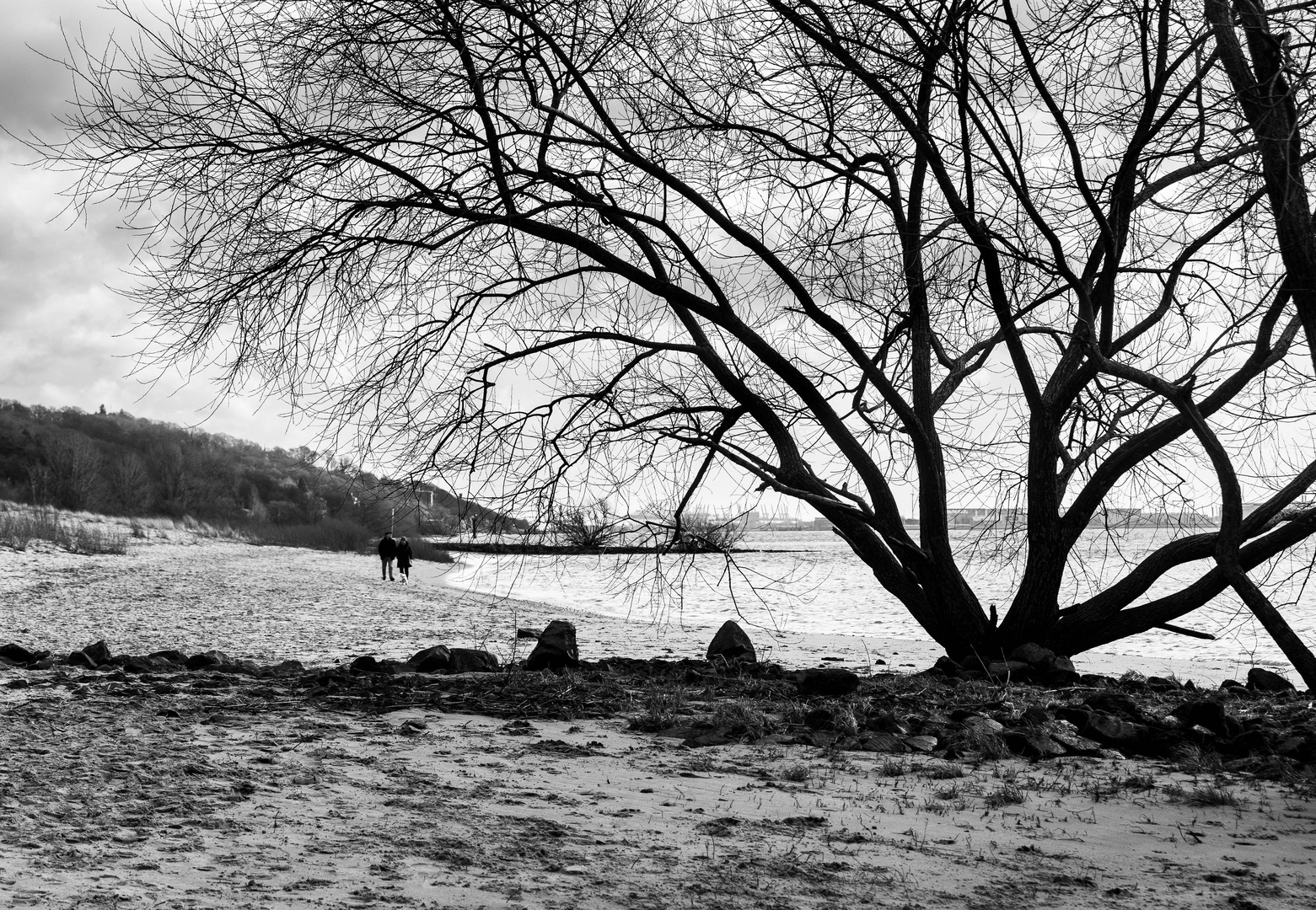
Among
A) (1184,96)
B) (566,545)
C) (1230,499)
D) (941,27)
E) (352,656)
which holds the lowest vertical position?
(352,656)

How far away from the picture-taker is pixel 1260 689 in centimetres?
909

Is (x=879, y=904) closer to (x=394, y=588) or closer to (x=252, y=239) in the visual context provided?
(x=252, y=239)

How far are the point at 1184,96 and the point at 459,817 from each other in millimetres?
6749

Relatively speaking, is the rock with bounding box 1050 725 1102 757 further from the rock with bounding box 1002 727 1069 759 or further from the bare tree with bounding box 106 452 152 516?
the bare tree with bounding box 106 452 152 516

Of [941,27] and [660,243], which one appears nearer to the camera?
[941,27]

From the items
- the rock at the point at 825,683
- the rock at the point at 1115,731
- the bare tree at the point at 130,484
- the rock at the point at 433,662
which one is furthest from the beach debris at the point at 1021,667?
the bare tree at the point at 130,484

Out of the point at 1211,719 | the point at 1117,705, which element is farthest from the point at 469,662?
the point at 1211,719

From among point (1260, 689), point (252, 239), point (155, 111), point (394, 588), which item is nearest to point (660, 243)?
point (252, 239)

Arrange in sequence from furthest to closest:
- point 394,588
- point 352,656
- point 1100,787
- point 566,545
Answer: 1. point 394,588
2. point 352,656
3. point 566,545
4. point 1100,787

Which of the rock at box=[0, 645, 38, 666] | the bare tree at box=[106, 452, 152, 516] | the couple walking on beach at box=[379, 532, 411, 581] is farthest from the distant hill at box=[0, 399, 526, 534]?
the rock at box=[0, 645, 38, 666]

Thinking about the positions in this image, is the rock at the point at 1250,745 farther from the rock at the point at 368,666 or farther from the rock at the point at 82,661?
the rock at the point at 82,661

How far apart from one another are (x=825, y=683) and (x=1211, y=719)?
102 inches

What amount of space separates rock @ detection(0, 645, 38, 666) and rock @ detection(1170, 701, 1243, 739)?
29.6 feet

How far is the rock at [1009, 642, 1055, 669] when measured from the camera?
8.83m
